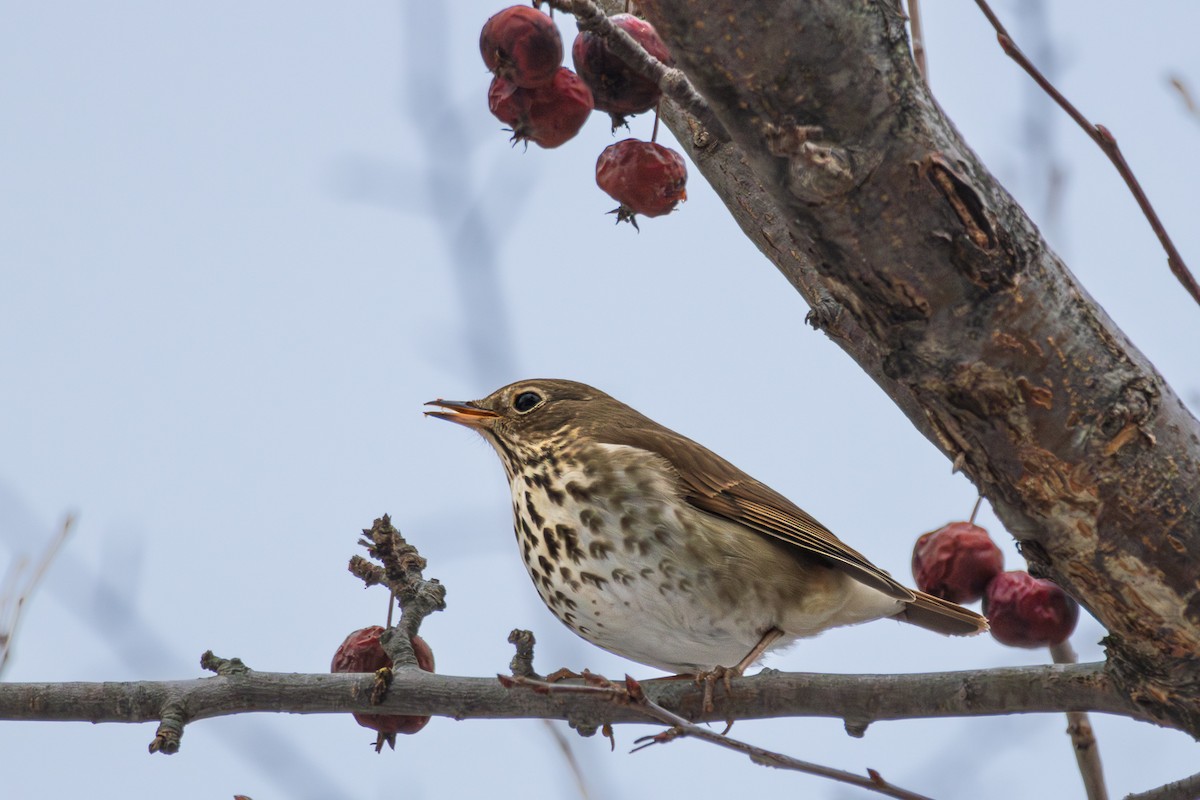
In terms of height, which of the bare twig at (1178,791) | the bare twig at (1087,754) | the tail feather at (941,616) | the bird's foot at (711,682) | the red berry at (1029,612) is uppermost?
the tail feather at (941,616)

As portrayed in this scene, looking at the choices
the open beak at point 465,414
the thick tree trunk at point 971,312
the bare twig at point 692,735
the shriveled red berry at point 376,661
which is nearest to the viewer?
the thick tree trunk at point 971,312

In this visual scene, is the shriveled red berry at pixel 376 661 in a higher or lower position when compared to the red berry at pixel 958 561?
lower

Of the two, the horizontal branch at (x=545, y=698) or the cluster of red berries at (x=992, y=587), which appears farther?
the cluster of red berries at (x=992, y=587)

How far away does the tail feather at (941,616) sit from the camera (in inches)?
137

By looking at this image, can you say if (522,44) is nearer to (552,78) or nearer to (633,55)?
(552,78)

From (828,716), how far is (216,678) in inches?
53.6

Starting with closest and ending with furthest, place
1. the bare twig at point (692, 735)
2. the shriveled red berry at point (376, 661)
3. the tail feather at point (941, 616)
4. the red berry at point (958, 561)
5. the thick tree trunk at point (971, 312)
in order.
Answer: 1. the thick tree trunk at point (971, 312)
2. the bare twig at point (692, 735)
3. the shriveled red berry at point (376, 661)
4. the red berry at point (958, 561)
5. the tail feather at point (941, 616)

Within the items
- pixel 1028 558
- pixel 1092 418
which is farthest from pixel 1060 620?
pixel 1092 418

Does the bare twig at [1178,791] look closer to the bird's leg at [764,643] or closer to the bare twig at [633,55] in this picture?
the bird's leg at [764,643]

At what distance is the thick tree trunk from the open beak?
248 cm

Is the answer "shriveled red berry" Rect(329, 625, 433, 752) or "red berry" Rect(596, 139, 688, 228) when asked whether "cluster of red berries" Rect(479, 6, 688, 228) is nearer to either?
"red berry" Rect(596, 139, 688, 228)

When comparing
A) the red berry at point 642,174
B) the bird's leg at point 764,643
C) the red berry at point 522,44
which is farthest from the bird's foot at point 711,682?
the red berry at point 522,44

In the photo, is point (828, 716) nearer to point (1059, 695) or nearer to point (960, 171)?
point (1059, 695)

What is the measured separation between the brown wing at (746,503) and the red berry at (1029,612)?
0.89ft
